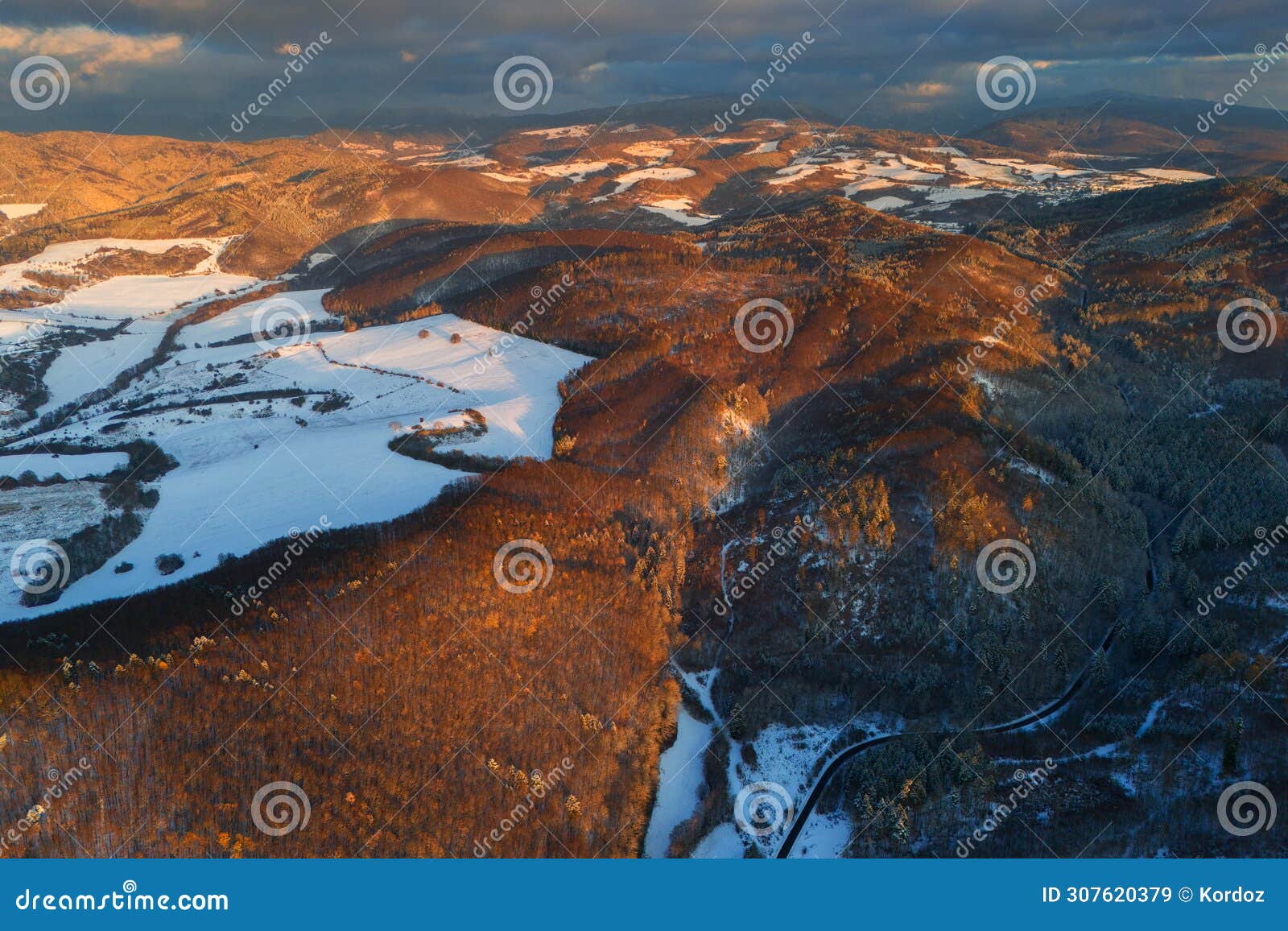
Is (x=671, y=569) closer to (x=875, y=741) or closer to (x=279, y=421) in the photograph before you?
(x=875, y=741)

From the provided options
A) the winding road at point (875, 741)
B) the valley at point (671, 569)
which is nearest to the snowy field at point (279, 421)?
the valley at point (671, 569)

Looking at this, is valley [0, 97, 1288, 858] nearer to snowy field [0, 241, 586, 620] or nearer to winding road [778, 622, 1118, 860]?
winding road [778, 622, 1118, 860]

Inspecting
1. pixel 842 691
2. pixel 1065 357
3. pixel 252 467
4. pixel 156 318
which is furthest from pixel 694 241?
pixel 842 691

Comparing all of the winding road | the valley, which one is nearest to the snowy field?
the valley

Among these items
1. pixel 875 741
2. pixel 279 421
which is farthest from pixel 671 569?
pixel 279 421

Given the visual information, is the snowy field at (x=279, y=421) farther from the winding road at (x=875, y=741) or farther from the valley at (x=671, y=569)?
the winding road at (x=875, y=741)
